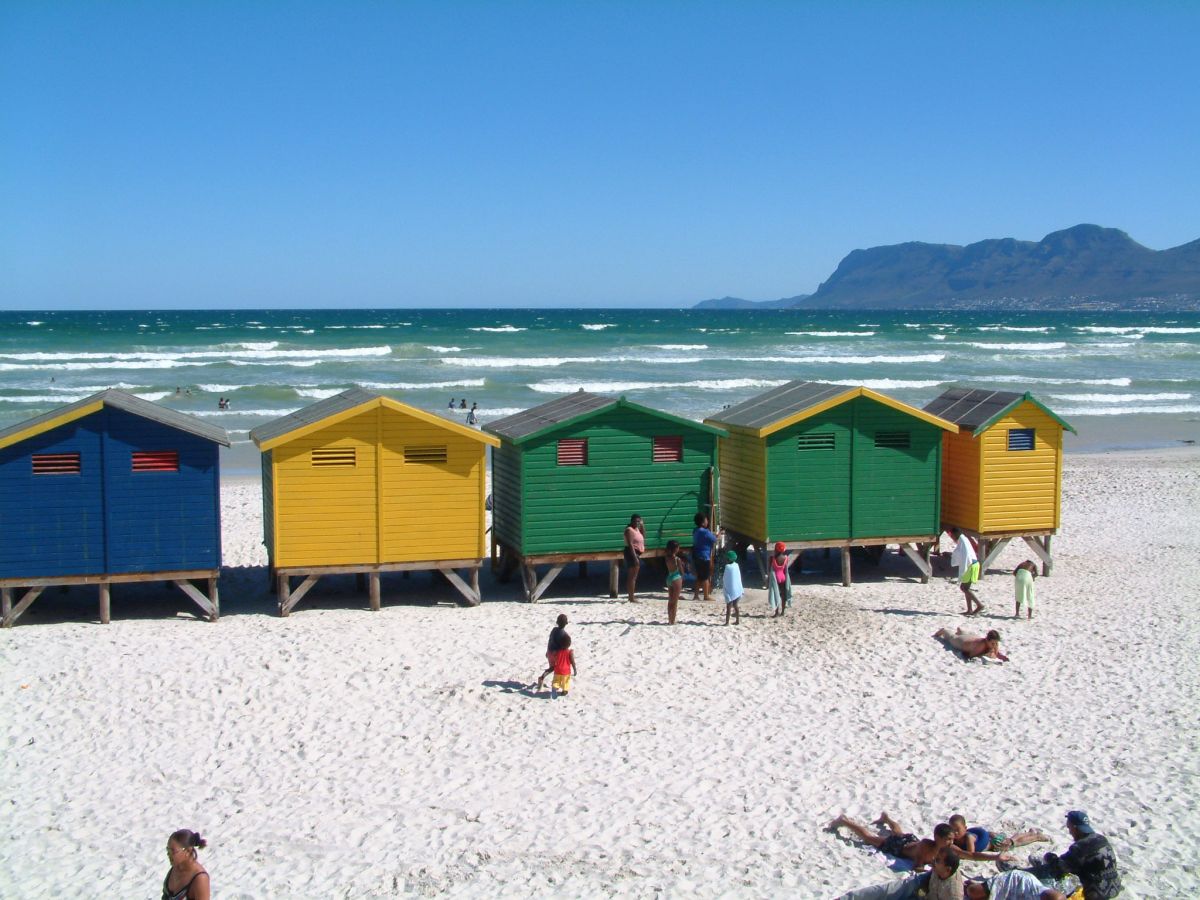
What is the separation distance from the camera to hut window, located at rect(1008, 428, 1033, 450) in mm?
18938

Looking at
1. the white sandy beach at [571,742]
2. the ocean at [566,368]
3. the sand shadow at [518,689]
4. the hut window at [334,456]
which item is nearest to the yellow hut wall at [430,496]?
the hut window at [334,456]

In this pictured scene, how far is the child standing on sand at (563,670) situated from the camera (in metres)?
13.1

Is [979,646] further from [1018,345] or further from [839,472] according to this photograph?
[1018,345]

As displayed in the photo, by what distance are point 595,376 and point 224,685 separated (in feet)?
153

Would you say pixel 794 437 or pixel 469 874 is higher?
pixel 794 437

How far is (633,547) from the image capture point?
1688cm

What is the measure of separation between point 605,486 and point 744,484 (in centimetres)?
250

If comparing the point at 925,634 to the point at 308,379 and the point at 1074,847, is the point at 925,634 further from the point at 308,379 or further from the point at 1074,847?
the point at 308,379

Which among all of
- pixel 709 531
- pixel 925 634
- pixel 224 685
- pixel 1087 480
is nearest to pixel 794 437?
pixel 709 531

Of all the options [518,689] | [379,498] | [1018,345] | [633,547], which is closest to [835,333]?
[1018,345]

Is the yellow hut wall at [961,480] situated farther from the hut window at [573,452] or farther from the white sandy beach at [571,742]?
the hut window at [573,452]

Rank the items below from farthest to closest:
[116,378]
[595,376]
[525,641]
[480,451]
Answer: [595,376] < [116,378] < [480,451] < [525,641]

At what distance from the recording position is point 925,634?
15609mm

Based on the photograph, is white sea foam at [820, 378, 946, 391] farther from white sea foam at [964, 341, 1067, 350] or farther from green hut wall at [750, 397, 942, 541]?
green hut wall at [750, 397, 942, 541]
